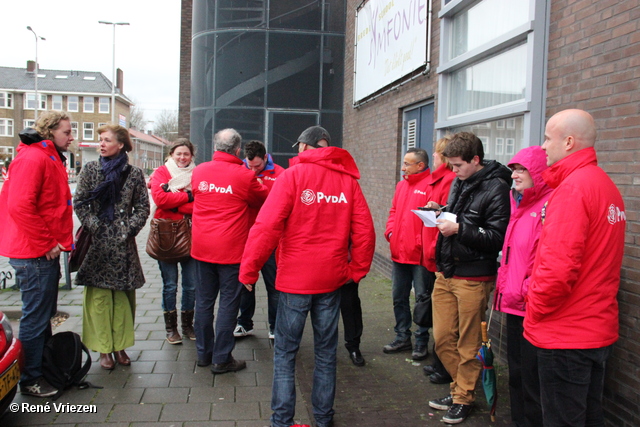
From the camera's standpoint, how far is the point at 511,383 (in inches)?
136

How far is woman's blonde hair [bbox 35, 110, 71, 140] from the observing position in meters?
4.15

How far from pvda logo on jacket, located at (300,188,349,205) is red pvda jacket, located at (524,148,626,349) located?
132 centimetres

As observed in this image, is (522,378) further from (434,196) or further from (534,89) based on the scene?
(534,89)

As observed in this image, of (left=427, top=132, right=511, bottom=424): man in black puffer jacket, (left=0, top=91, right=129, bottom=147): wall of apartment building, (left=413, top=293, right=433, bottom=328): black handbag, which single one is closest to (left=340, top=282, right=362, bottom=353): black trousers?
(left=413, top=293, right=433, bottom=328): black handbag

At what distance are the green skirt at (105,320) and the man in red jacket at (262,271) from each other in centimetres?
108

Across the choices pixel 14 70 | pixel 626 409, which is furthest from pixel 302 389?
pixel 14 70

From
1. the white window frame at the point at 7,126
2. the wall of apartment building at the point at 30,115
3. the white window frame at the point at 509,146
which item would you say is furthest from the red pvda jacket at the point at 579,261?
the white window frame at the point at 7,126

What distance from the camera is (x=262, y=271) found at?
5.16 meters

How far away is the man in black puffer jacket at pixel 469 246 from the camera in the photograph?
11.7 ft

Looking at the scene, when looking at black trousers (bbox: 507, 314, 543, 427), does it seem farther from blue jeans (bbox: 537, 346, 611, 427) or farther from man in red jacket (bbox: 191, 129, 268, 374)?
man in red jacket (bbox: 191, 129, 268, 374)

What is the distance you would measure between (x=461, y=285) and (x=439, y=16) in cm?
398

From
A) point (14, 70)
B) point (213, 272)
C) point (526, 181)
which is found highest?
point (14, 70)

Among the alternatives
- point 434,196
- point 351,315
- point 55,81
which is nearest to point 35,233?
point 351,315

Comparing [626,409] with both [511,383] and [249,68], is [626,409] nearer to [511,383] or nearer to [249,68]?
[511,383]
